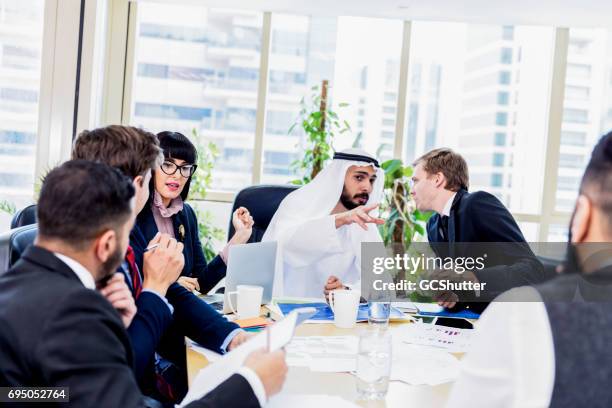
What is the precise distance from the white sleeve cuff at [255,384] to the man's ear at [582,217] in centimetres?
63

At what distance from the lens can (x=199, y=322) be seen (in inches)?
66.5

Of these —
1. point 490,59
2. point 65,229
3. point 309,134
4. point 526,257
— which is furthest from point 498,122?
point 65,229

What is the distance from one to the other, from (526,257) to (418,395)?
1.62 metres

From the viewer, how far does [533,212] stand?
19.6 feet

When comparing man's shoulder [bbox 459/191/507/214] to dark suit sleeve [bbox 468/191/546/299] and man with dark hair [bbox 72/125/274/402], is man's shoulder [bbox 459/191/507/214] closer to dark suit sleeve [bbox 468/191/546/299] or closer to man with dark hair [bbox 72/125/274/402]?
dark suit sleeve [bbox 468/191/546/299]

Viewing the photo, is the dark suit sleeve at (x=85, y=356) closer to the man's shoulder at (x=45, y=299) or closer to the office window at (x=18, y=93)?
the man's shoulder at (x=45, y=299)

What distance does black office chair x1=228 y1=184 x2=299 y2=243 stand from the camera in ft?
10.3

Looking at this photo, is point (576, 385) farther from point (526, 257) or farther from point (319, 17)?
point (319, 17)

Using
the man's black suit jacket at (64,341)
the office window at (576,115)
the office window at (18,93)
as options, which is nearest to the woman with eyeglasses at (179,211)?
the man's black suit jacket at (64,341)

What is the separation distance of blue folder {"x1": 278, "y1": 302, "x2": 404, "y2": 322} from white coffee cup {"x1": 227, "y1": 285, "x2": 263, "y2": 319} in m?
0.14

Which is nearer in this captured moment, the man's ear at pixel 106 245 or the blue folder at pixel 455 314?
the man's ear at pixel 106 245

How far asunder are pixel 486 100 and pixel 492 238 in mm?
3444

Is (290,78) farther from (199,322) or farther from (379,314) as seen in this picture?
(199,322)

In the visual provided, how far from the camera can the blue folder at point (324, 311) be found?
204 cm
